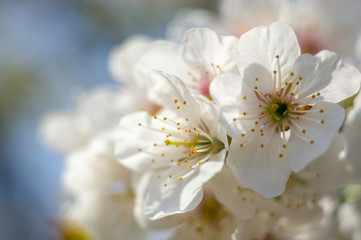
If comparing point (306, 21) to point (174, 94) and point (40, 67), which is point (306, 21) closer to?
point (174, 94)

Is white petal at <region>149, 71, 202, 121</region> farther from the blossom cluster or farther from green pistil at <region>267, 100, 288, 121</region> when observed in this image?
green pistil at <region>267, 100, 288, 121</region>

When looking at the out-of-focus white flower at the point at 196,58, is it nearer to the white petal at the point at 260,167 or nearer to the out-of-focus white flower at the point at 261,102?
the out-of-focus white flower at the point at 261,102

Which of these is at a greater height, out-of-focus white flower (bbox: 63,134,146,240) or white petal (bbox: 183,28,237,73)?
white petal (bbox: 183,28,237,73)

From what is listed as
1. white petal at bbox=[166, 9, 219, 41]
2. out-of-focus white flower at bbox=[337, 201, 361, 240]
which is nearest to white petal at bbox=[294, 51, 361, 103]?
out-of-focus white flower at bbox=[337, 201, 361, 240]

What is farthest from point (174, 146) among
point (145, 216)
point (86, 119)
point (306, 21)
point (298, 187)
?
point (306, 21)

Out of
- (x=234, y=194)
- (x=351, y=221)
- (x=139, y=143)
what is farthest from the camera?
(x=351, y=221)

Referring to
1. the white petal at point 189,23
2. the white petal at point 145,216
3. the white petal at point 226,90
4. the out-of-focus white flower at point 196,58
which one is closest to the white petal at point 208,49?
the out-of-focus white flower at point 196,58
